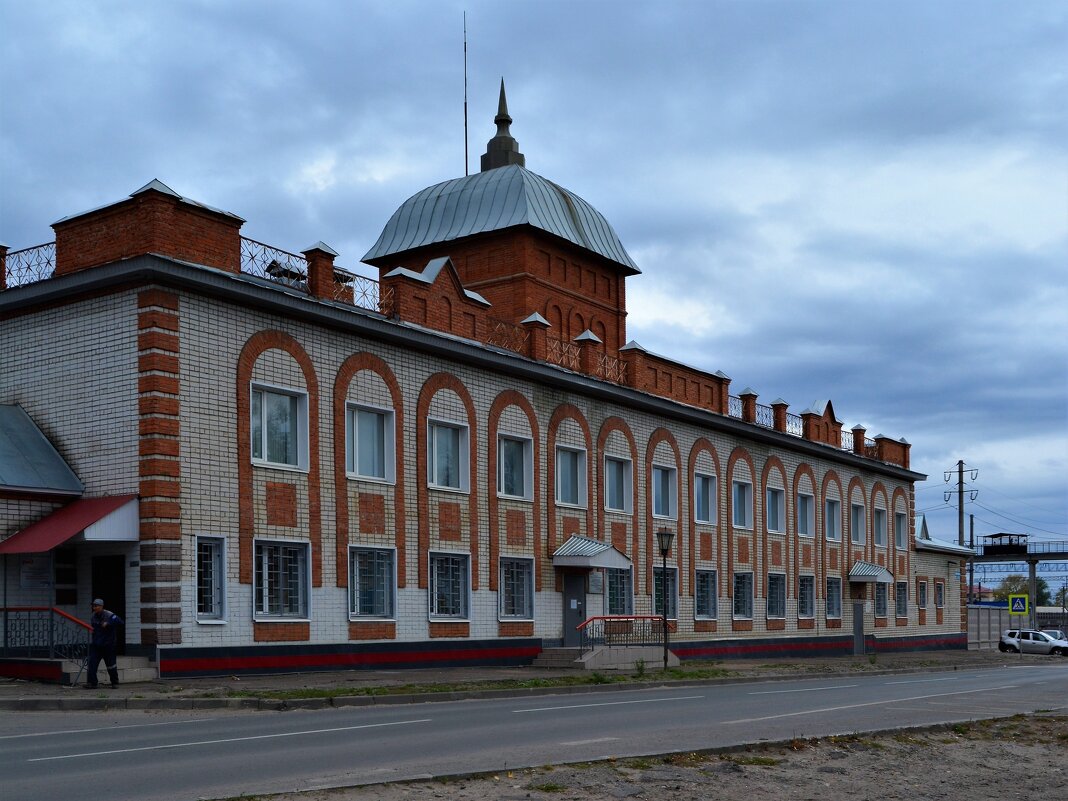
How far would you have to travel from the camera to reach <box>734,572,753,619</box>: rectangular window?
4116cm

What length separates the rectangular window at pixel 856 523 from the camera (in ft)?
165

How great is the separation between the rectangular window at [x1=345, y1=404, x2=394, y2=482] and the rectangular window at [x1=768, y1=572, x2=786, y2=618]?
19.8 metres

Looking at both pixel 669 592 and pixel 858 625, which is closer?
pixel 669 592

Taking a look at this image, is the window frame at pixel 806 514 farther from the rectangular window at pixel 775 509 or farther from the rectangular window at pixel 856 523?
the rectangular window at pixel 856 523

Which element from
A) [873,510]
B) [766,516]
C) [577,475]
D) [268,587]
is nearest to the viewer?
[268,587]

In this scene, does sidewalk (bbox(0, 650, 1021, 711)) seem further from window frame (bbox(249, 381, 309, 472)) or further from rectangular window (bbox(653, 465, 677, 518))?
rectangular window (bbox(653, 465, 677, 518))

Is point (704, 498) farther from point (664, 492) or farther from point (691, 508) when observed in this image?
point (664, 492)

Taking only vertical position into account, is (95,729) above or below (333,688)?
above

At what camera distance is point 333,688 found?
1991 cm

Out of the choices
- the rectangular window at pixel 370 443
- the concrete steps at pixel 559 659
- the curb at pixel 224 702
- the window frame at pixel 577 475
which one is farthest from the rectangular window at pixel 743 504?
the curb at pixel 224 702

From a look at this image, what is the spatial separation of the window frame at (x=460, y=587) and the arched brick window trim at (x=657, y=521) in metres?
8.57

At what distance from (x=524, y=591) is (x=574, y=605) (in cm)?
205

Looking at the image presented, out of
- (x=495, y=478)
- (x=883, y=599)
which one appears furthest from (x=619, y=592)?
(x=883, y=599)

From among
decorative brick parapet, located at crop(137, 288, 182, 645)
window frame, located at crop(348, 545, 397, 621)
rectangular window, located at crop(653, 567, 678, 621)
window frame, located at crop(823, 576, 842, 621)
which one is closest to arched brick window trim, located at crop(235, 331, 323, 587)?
window frame, located at crop(348, 545, 397, 621)
